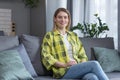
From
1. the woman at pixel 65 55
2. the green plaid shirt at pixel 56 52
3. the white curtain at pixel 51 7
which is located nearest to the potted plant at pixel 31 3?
the white curtain at pixel 51 7

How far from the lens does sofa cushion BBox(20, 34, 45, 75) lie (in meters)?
2.67

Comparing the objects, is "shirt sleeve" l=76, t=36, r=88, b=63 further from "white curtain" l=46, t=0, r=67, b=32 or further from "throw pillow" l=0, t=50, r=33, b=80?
"white curtain" l=46, t=0, r=67, b=32

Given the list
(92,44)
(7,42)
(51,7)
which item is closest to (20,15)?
(51,7)

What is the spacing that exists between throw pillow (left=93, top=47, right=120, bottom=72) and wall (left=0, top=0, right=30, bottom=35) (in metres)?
3.50

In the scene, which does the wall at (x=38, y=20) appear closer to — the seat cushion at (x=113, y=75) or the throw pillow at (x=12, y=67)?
the seat cushion at (x=113, y=75)

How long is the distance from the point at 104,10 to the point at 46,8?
1528 mm

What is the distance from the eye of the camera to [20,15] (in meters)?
6.25

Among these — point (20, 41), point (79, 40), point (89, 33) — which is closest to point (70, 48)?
point (79, 40)

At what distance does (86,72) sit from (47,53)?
439 millimetres

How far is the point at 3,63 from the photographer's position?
2287 mm

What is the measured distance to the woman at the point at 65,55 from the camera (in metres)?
2.44

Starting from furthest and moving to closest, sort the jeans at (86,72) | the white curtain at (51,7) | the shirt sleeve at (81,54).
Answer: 1. the white curtain at (51,7)
2. the shirt sleeve at (81,54)
3. the jeans at (86,72)

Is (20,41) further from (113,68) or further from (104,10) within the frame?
(104,10)

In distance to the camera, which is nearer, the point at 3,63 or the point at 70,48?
the point at 3,63
